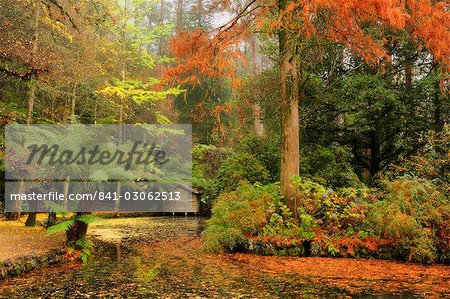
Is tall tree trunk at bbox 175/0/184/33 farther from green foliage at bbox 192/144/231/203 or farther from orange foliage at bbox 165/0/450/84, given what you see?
orange foliage at bbox 165/0/450/84

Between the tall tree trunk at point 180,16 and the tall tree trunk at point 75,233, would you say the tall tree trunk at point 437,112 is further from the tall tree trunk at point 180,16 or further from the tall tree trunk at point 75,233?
the tall tree trunk at point 180,16

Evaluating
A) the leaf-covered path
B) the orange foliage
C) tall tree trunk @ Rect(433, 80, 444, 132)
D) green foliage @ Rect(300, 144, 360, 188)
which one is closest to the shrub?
the leaf-covered path

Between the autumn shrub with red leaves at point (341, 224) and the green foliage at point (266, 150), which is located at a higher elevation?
the green foliage at point (266, 150)

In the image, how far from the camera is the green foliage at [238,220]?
9078 millimetres

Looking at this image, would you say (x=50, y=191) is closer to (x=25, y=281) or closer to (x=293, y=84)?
(x=25, y=281)

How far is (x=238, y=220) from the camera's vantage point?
9.30 meters

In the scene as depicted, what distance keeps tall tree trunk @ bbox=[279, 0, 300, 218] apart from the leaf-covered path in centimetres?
210

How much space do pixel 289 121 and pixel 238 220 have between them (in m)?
2.75

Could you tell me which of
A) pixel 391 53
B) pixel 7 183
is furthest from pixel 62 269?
pixel 391 53

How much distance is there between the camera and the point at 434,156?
10.7 meters

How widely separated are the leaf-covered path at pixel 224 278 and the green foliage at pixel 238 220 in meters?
0.38

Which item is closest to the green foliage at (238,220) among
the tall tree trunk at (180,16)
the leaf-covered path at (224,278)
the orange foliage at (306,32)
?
the leaf-covered path at (224,278)

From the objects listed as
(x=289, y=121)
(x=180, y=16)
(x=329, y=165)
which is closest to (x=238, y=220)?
(x=289, y=121)

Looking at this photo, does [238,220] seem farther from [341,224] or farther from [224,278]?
[224,278]
